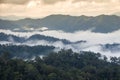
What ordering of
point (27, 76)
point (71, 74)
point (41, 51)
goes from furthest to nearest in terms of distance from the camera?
point (41, 51)
point (71, 74)
point (27, 76)

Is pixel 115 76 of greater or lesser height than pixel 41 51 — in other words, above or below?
below

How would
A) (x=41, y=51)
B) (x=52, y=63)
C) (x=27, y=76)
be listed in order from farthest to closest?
(x=41, y=51) < (x=52, y=63) < (x=27, y=76)

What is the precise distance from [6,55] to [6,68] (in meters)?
8.38

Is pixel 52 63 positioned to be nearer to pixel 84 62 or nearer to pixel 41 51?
pixel 84 62

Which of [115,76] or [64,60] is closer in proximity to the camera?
[115,76]

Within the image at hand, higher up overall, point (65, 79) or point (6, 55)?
point (6, 55)

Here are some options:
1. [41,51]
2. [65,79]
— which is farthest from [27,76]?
[41,51]

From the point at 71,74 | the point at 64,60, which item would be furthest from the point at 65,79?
the point at 64,60

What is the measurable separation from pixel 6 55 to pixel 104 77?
20282 millimetres

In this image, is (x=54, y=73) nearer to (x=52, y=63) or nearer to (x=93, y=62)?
(x=52, y=63)

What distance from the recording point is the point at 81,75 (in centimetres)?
7419

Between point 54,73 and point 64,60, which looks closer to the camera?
point 54,73

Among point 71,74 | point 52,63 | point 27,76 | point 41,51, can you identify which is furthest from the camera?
point 41,51

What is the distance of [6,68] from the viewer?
6869 cm
